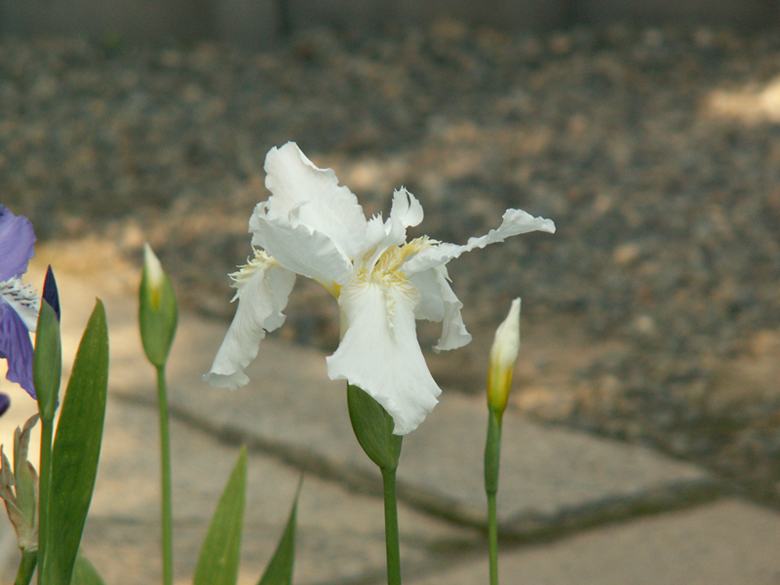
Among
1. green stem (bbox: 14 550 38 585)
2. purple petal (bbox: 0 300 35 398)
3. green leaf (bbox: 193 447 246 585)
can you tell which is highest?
purple petal (bbox: 0 300 35 398)

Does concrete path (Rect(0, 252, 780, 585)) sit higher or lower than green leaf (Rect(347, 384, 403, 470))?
higher

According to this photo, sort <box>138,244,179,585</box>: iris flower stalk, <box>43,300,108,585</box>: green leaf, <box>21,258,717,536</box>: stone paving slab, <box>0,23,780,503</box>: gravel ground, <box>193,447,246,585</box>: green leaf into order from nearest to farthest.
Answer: <box>43,300,108,585</box>: green leaf < <box>138,244,179,585</box>: iris flower stalk < <box>193,447,246,585</box>: green leaf < <box>21,258,717,536</box>: stone paving slab < <box>0,23,780,503</box>: gravel ground

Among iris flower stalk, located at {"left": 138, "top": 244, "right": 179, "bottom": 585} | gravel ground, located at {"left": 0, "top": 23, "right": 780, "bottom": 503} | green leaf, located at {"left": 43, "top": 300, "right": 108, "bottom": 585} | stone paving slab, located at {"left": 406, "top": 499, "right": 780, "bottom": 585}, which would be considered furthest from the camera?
gravel ground, located at {"left": 0, "top": 23, "right": 780, "bottom": 503}

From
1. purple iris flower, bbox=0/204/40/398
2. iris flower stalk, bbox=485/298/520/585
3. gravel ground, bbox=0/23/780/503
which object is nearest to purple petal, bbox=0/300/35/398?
purple iris flower, bbox=0/204/40/398

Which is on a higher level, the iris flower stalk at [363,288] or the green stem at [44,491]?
the iris flower stalk at [363,288]

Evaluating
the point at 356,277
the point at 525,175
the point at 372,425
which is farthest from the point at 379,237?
the point at 525,175

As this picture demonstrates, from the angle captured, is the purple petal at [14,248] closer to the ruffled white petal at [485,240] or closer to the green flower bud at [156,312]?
the green flower bud at [156,312]

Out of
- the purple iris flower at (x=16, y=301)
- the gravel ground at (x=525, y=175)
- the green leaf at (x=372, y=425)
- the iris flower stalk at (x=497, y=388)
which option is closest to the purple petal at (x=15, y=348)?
the purple iris flower at (x=16, y=301)

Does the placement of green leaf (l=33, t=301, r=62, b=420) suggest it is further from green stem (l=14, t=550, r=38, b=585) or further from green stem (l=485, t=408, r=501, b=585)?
green stem (l=485, t=408, r=501, b=585)

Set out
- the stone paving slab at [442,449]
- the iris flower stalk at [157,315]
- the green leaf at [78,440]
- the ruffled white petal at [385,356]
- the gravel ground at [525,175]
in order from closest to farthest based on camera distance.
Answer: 1. the ruffled white petal at [385,356]
2. the green leaf at [78,440]
3. the iris flower stalk at [157,315]
4. the stone paving slab at [442,449]
5. the gravel ground at [525,175]
